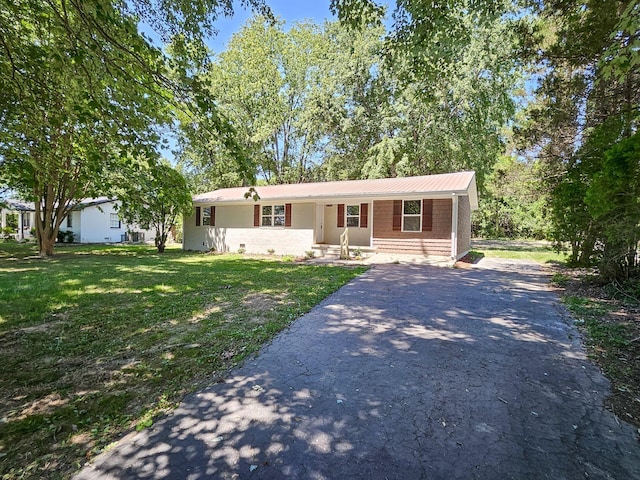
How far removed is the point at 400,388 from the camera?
9.37 feet

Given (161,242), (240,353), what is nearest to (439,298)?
(240,353)

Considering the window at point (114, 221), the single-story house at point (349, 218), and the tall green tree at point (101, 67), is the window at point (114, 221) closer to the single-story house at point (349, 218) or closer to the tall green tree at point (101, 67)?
the single-story house at point (349, 218)

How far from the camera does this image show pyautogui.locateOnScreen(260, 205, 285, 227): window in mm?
15062

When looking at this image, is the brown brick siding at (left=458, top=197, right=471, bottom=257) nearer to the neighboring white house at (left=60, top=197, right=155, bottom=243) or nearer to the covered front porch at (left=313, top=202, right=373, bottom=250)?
the covered front porch at (left=313, top=202, right=373, bottom=250)

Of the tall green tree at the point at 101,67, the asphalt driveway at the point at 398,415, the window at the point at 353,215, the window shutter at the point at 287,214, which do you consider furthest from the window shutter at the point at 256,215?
the asphalt driveway at the point at 398,415

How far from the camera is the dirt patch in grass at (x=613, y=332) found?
8.86 ft

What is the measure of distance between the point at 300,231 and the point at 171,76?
10.8 m

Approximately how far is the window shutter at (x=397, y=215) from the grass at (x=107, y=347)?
5.58m

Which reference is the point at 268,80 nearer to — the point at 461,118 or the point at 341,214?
the point at 461,118

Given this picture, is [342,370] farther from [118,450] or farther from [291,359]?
[118,450]

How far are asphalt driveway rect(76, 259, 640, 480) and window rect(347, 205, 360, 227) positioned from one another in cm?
1095

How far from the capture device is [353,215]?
15258 millimetres

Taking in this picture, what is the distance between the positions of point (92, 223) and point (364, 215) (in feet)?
66.6

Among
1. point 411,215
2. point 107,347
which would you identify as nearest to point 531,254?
point 411,215
